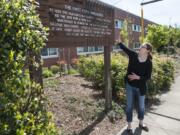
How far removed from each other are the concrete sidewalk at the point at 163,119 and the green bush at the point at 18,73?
131 inches

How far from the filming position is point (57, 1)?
14.7ft

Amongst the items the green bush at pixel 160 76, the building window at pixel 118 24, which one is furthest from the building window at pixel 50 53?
the building window at pixel 118 24

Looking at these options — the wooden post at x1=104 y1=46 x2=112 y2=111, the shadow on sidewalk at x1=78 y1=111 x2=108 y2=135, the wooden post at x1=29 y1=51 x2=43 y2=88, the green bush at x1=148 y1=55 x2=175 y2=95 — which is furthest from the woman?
the green bush at x1=148 y1=55 x2=175 y2=95

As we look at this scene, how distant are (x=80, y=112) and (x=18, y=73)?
13.3 feet

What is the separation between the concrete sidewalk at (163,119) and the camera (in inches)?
216

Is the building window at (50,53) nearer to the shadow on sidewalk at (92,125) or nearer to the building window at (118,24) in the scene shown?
the shadow on sidewalk at (92,125)

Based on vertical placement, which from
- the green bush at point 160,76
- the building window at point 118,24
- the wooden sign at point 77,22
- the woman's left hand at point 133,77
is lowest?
the green bush at point 160,76

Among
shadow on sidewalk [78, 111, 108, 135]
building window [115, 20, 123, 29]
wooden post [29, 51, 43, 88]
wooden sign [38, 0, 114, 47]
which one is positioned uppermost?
building window [115, 20, 123, 29]

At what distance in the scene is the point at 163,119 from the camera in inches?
250

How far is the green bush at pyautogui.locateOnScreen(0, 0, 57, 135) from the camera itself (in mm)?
2057

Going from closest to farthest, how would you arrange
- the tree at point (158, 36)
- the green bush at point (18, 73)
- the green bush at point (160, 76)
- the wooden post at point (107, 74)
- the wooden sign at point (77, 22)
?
the green bush at point (18, 73), the wooden sign at point (77, 22), the wooden post at point (107, 74), the green bush at point (160, 76), the tree at point (158, 36)

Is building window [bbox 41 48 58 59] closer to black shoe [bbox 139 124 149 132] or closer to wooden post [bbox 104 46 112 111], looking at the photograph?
wooden post [bbox 104 46 112 111]

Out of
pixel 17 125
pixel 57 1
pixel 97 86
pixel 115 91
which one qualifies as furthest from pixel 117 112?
pixel 17 125

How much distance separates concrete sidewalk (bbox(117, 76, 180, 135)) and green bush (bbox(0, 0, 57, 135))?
3.32 m
